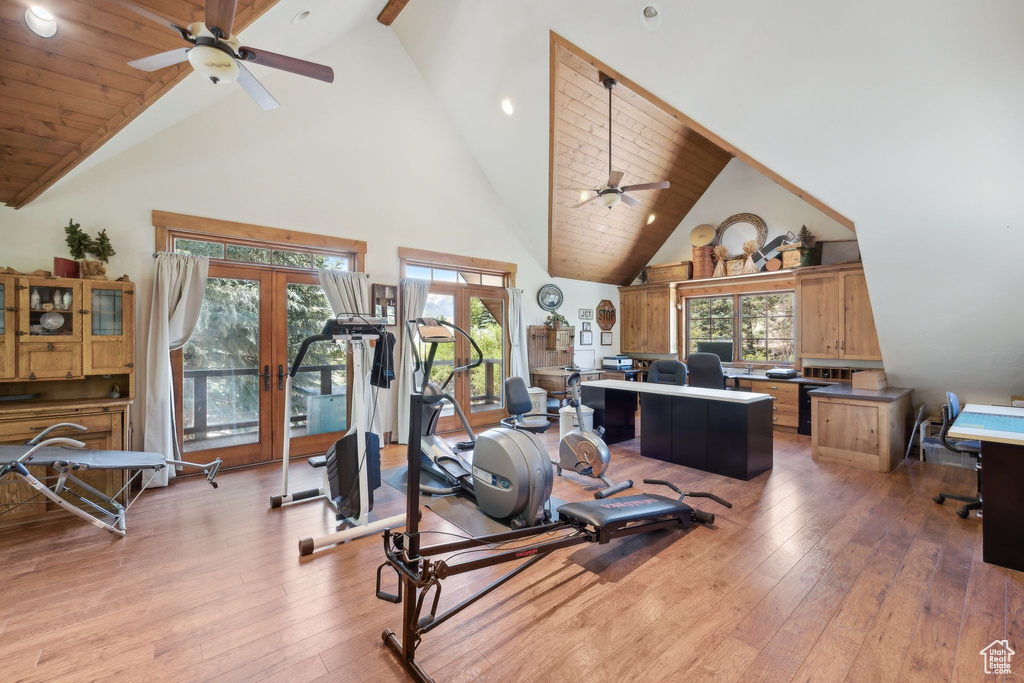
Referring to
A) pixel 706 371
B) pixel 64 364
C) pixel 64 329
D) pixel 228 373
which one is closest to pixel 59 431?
pixel 64 364

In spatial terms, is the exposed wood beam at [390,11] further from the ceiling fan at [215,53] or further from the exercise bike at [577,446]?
the exercise bike at [577,446]

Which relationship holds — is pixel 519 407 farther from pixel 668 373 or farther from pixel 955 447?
pixel 955 447

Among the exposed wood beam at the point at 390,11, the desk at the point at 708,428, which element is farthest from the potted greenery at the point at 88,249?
the desk at the point at 708,428

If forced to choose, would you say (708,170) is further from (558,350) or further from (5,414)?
(5,414)

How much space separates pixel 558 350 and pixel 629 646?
18.6ft

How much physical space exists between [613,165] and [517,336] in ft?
9.52

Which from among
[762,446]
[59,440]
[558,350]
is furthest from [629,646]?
[558,350]

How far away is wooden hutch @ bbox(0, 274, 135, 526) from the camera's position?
323 cm

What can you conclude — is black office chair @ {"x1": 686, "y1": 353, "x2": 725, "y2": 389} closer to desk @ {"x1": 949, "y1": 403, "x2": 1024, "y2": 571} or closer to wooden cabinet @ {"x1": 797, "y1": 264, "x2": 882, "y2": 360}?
wooden cabinet @ {"x1": 797, "y1": 264, "x2": 882, "y2": 360}

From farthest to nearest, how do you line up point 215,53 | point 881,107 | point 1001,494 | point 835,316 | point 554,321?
point 554,321
point 835,316
point 881,107
point 1001,494
point 215,53

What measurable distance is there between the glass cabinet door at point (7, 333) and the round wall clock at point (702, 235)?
8296 millimetres

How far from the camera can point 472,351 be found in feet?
20.8

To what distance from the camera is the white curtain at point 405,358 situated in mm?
5422

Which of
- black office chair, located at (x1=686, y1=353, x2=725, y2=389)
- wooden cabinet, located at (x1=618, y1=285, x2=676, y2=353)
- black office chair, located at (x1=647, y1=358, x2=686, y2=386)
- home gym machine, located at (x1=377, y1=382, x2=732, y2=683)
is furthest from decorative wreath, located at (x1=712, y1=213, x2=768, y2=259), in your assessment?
home gym machine, located at (x1=377, y1=382, x2=732, y2=683)
